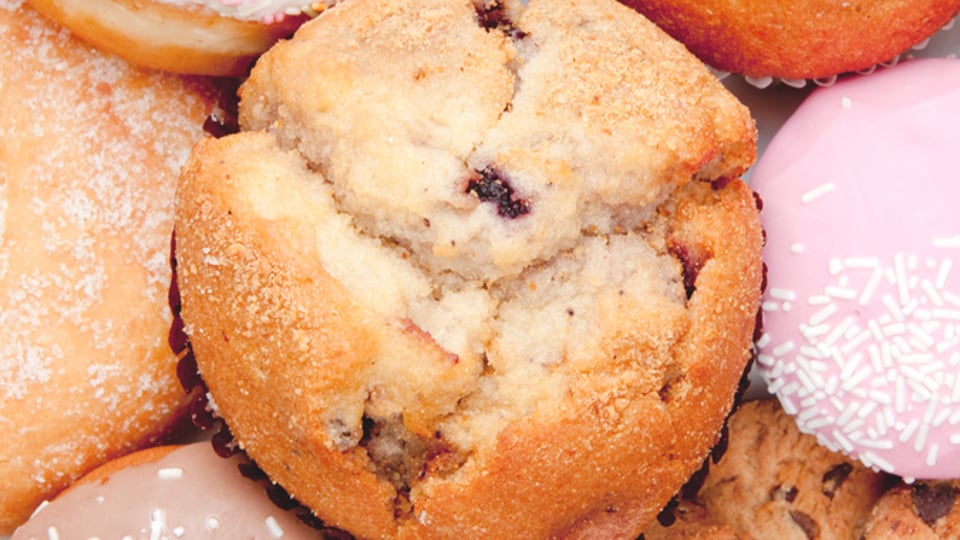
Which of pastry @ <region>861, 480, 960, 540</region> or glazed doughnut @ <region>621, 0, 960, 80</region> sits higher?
glazed doughnut @ <region>621, 0, 960, 80</region>

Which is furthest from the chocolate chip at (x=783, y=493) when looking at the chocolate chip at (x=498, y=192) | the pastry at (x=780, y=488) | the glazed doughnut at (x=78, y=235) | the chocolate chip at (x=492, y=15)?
the glazed doughnut at (x=78, y=235)

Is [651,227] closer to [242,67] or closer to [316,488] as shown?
[316,488]

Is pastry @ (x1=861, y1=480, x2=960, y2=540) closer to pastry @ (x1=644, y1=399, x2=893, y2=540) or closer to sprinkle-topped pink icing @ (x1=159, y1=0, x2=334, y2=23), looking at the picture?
pastry @ (x1=644, y1=399, x2=893, y2=540)

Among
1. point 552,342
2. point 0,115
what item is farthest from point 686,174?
point 0,115

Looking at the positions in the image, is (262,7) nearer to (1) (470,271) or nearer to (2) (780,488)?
(1) (470,271)

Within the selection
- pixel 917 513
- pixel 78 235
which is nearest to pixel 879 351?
pixel 917 513

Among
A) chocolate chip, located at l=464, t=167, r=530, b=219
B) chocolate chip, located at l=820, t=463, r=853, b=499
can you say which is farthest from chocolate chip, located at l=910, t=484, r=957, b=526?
chocolate chip, located at l=464, t=167, r=530, b=219
